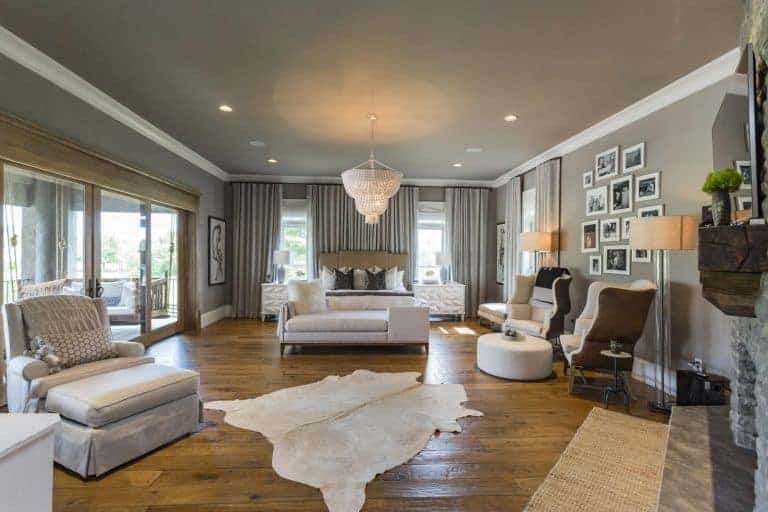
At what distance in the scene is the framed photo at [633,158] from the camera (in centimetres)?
395

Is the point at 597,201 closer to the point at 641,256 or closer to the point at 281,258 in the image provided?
the point at 641,256

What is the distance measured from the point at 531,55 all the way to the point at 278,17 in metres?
1.91

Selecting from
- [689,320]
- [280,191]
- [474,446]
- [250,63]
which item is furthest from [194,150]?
[689,320]

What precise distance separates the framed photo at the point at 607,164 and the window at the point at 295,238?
5.29 metres

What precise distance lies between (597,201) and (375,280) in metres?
3.97

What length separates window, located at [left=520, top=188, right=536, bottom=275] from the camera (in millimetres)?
6438

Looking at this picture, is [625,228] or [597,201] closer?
[625,228]

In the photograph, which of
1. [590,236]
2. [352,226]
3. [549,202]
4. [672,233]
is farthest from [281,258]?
[672,233]

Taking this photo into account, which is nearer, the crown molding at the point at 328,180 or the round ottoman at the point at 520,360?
the round ottoman at the point at 520,360

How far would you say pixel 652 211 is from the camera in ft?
12.5

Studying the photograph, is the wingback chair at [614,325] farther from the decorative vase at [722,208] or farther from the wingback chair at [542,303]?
the decorative vase at [722,208]

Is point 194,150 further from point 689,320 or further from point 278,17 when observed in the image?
point 689,320

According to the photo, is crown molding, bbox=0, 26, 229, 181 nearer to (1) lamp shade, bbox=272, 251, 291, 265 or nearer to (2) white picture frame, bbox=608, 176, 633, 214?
(1) lamp shade, bbox=272, 251, 291, 265

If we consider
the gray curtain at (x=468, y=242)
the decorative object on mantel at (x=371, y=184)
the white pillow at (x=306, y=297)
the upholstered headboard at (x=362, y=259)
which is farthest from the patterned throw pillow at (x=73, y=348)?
the gray curtain at (x=468, y=242)
